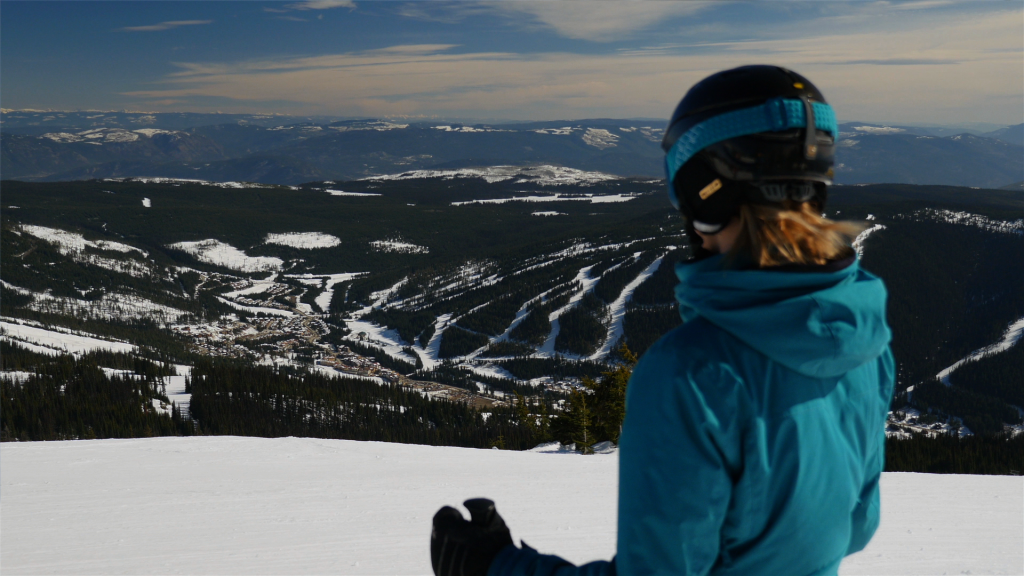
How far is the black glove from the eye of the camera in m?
1.95

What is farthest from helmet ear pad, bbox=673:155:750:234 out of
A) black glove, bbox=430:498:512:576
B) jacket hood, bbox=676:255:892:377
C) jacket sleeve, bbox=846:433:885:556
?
black glove, bbox=430:498:512:576

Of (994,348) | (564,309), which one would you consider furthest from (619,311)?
(994,348)

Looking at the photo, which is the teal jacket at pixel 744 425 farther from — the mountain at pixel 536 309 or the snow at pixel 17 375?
the mountain at pixel 536 309

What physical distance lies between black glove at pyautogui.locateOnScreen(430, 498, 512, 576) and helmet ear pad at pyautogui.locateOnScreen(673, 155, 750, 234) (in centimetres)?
111

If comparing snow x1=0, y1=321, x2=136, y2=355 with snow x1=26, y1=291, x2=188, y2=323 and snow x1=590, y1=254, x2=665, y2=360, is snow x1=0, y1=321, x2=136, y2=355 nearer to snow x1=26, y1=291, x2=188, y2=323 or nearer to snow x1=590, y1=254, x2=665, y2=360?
snow x1=26, y1=291, x2=188, y2=323

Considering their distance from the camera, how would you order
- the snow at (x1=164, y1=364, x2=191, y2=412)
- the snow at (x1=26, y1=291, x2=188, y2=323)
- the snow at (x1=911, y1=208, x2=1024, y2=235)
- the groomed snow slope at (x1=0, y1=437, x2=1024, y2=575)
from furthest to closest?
the snow at (x1=911, y1=208, x2=1024, y2=235) < the snow at (x1=26, y1=291, x2=188, y2=323) < the snow at (x1=164, y1=364, x2=191, y2=412) < the groomed snow slope at (x1=0, y1=437, x2=1024, y2=575)

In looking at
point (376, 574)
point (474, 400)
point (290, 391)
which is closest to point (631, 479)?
point (376, 574)

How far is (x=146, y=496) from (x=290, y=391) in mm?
46176

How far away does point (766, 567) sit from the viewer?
170 centimetres

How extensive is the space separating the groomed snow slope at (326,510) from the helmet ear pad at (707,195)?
6.13 metres

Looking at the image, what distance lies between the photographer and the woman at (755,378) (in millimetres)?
1551

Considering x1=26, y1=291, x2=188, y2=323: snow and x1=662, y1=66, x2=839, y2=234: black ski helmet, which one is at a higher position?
x1=662, y1=66, x2=839, y2=234: black ski helmet

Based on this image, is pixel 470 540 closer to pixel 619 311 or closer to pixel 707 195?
pixel 707 195

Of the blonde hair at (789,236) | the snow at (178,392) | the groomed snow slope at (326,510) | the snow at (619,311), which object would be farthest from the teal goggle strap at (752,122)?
the snow at (619,311)
